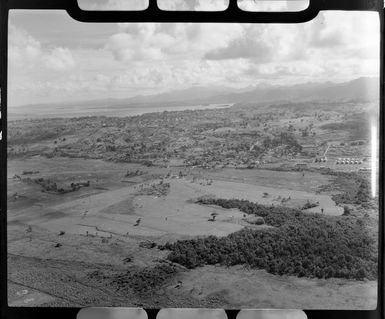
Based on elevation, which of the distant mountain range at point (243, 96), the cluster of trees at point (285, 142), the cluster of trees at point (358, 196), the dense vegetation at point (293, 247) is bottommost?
the dense vegetation at point (293, 247)

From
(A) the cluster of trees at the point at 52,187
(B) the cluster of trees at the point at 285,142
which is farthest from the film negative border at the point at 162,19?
(B) the cluster of trees at the point at 285,142

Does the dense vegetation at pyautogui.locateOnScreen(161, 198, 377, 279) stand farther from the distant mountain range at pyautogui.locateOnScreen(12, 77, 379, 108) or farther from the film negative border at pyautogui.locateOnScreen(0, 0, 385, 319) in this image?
the distant mountain range at pyautogui.locateOnScreen(12, 77, 379, 108)


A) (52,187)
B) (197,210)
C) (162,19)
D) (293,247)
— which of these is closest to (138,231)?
(197,210)

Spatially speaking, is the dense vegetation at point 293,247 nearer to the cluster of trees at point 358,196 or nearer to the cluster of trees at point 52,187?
the cluster of trees at point 358,196

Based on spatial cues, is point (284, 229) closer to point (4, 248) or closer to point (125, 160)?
point (125, 160)

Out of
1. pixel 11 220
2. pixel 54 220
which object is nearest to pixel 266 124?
pixel 54 220

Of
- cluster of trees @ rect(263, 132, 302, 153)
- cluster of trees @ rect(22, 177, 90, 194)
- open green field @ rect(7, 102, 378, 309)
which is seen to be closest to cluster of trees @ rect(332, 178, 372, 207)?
open green field @ rect(7, 102, 378, 309)
